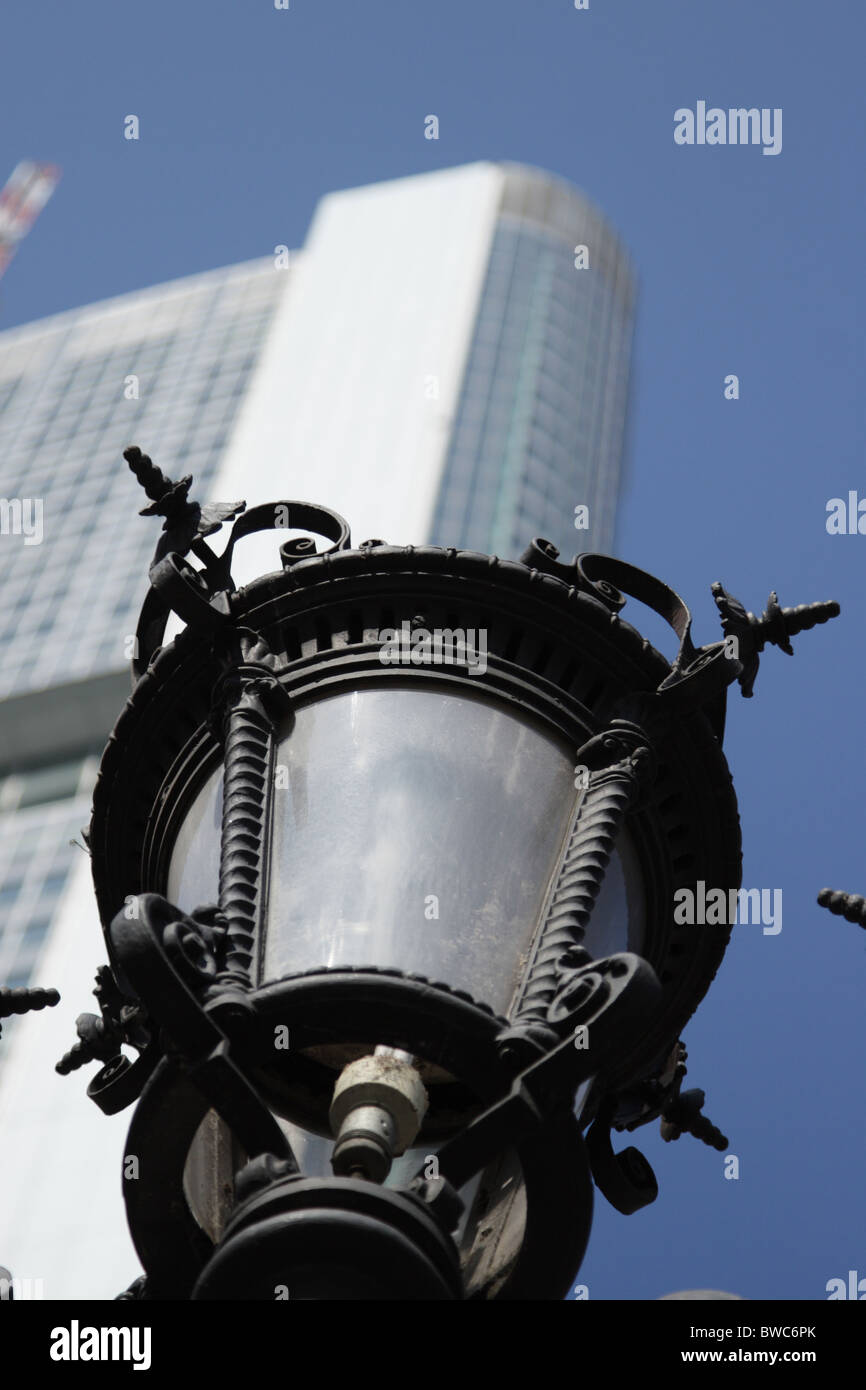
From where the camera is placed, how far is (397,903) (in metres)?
4.17

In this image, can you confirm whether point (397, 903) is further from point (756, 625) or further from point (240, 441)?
point (240, 441)

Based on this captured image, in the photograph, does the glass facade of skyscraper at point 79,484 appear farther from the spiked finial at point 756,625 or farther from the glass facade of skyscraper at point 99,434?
the spiked finial at point 756,625

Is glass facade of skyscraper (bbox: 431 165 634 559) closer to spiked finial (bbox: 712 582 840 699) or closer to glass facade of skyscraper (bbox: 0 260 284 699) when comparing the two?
glass facade of skyscraper (bbox: 0 260 284 699)

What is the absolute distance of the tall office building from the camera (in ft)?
66.8

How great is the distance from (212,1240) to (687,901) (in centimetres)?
141

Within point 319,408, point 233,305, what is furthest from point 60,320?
point 319,408

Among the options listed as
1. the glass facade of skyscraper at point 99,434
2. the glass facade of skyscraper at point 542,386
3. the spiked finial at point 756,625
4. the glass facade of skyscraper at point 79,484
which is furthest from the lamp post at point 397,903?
the glass facade of skyscraper at point 99,434

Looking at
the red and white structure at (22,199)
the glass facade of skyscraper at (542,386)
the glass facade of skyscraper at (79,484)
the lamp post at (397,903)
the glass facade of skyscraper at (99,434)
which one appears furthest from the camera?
the red and white structure at (22,199)

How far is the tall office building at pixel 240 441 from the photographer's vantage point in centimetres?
2036

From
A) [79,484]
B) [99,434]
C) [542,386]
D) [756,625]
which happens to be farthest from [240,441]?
[756,625]

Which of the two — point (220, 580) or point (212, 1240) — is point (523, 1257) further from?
point (220, 580)

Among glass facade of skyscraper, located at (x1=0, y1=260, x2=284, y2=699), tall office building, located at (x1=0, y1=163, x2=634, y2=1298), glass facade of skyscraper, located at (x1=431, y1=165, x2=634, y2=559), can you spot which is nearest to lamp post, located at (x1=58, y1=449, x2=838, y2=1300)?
tall office building, located at (x1=0, y1=163, x2=634, y2=1298)

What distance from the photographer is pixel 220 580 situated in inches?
197

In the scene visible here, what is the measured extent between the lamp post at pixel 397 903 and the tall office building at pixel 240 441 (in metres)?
11.5
